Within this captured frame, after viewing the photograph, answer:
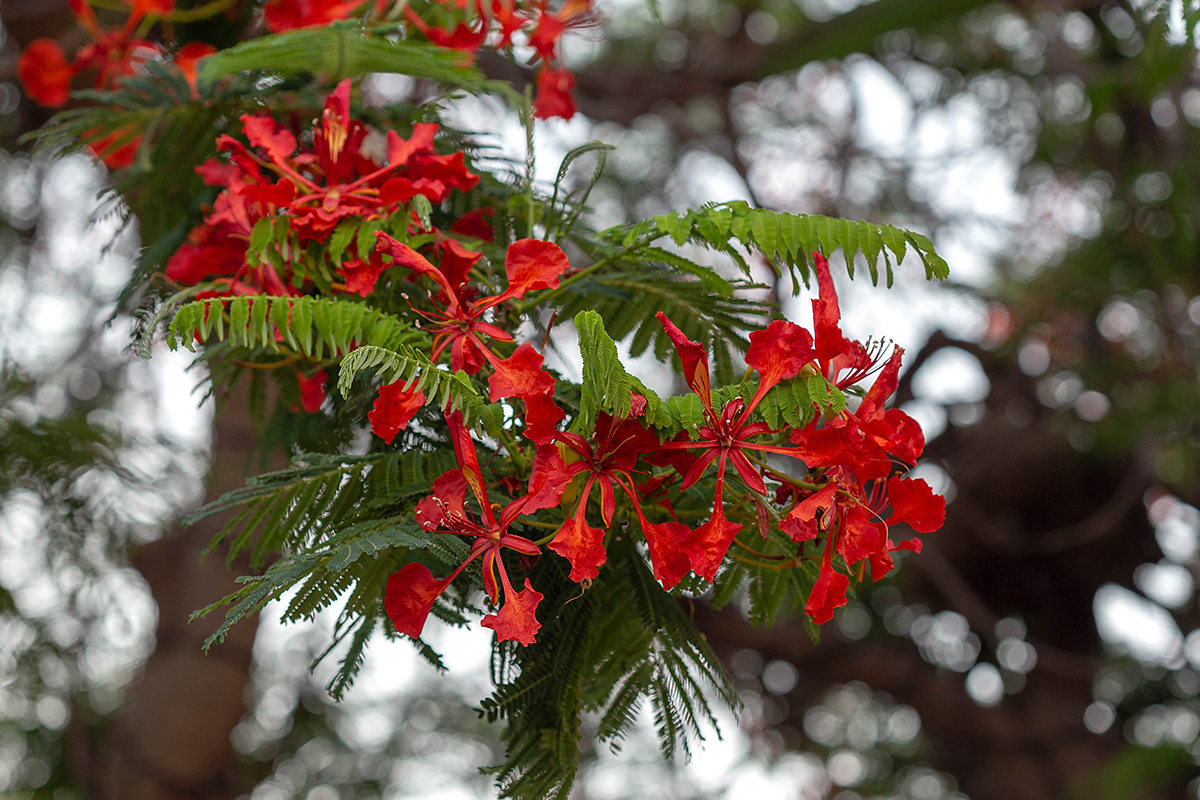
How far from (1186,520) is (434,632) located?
4396 mm

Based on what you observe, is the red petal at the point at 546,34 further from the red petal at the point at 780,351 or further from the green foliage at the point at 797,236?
the red petal at the point at 780,351

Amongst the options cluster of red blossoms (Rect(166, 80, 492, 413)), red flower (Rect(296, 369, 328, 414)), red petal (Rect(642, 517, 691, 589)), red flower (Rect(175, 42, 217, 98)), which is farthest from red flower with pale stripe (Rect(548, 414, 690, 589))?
red flower (Rect(175, 42, 217, 98))

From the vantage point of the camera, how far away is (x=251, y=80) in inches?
67.0

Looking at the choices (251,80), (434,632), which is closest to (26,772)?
(434,632)

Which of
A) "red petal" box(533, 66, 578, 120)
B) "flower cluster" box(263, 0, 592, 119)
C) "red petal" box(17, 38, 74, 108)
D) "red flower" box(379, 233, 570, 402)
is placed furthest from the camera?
"red petal" box(17, 38, 74, 108)

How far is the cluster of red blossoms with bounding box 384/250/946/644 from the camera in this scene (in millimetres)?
985

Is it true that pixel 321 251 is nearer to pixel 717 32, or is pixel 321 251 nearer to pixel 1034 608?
pixel 717 32

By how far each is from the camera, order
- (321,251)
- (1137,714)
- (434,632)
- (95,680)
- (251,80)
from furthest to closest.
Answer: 1. (1137,714)
2. (95,680)
3. (434,632)
4. (251,80)
5. (321,251)

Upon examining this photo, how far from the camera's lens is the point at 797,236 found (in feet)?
3.78

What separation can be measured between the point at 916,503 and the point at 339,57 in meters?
1.04

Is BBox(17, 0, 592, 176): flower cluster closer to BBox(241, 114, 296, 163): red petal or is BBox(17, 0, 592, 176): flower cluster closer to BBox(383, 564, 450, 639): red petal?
BBox(241, 114, 296, 163): red petal

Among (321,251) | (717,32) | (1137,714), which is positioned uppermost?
(321,251)

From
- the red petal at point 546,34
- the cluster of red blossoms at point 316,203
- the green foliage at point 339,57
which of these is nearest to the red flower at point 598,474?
the cluster of red blossoms at point 316,203

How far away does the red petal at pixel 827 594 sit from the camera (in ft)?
3.37
